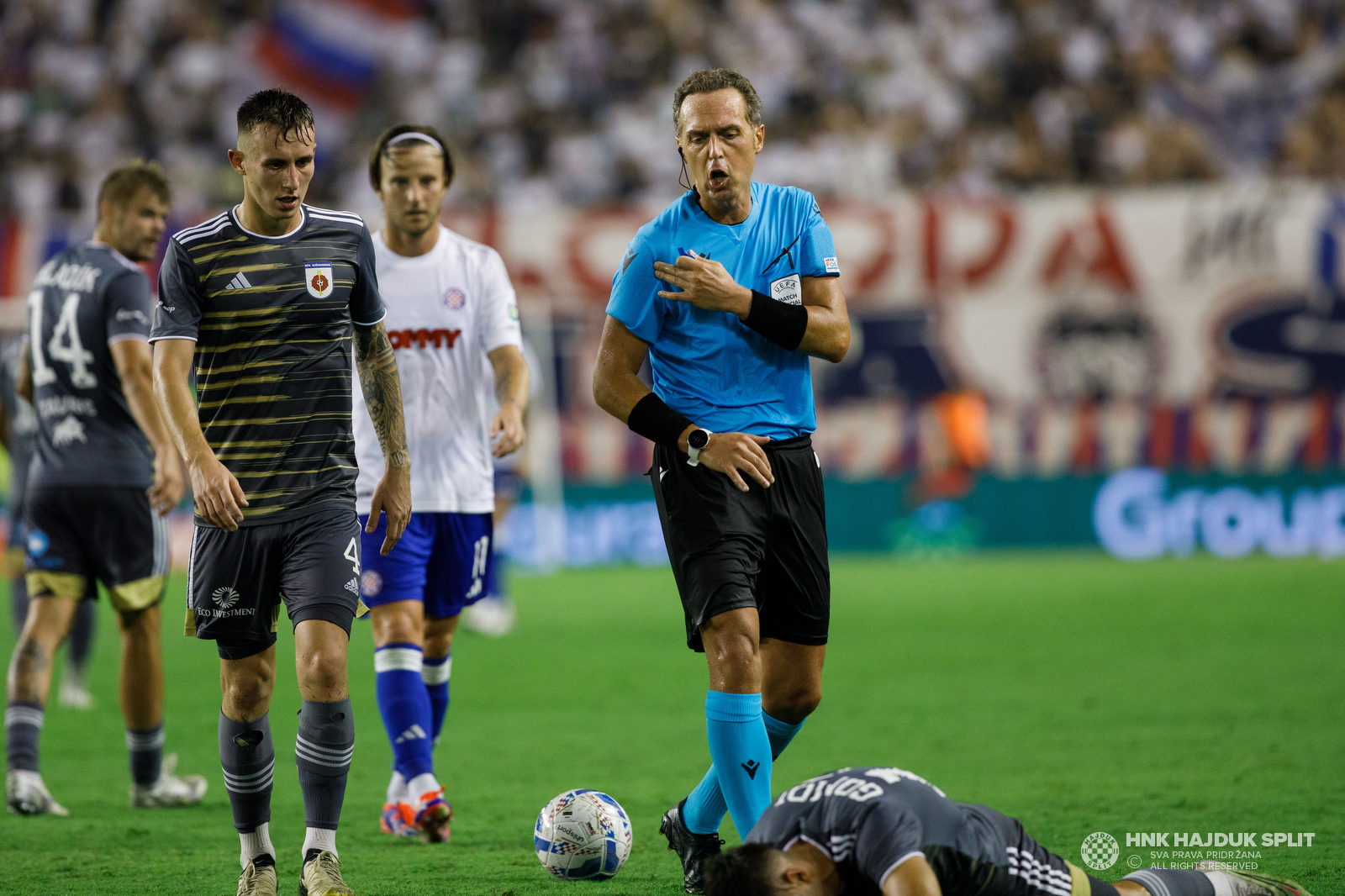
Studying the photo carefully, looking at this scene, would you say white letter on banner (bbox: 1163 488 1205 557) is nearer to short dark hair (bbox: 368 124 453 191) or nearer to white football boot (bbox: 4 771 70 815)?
short dark hair (bbox: 368 124 453 191)

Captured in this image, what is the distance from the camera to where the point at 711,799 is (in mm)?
4527

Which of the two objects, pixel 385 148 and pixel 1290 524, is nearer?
pixel 385 148

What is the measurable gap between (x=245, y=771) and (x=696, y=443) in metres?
1.65

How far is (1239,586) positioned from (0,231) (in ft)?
46.4

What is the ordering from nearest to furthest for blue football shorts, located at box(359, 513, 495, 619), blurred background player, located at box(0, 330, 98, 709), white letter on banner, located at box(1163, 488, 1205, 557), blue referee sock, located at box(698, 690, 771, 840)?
blue referee sock, located at box(698, 690, 771, 840) → blue football shorts, located at box(359, 513, 495, 619) → blurred background player, located at box(0, 330, 98, 709) → white letter on banner, located at box(1163, 488, 1205, 557)

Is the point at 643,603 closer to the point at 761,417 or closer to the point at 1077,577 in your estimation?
the point at 1077,577

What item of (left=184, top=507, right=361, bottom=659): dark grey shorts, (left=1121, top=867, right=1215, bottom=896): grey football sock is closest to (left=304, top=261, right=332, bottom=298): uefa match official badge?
(left=184, top=507, right=361, bottom=659): dark grey shorts

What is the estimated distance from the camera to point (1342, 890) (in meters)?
4.24

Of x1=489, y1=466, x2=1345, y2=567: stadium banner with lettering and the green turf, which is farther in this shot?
x1=489, y1=466, x2=1345, y2=567: stadium banner with lettering

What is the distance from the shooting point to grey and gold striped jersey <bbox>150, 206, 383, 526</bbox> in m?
4.28

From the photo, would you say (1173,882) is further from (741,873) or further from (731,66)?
(731,66)

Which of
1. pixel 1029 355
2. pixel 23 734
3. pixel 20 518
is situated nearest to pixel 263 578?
pixel 23 734

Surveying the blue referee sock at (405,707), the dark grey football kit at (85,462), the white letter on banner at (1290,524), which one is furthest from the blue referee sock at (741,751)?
the white letter on banner at (1290,524)

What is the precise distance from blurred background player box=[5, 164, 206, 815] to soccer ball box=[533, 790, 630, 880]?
2117mm
